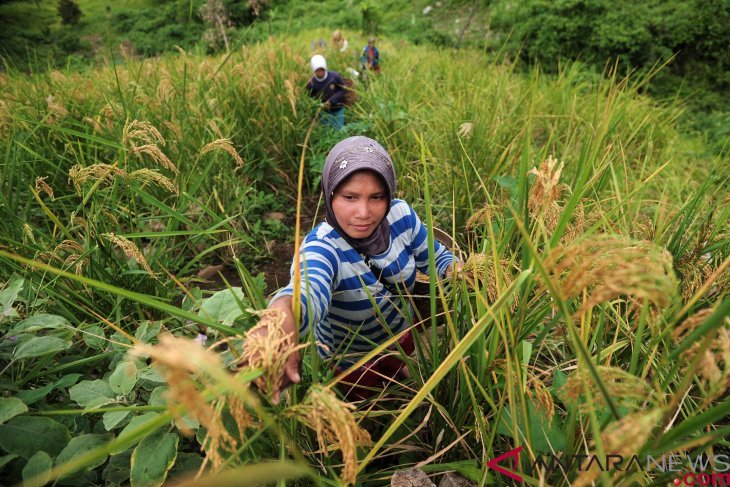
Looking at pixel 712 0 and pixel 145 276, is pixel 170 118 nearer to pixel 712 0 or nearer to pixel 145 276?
pixel 145 276

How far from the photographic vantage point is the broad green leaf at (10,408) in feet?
2.21

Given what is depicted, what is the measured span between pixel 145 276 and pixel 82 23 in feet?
79.0

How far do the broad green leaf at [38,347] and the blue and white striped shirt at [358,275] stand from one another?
58 cm

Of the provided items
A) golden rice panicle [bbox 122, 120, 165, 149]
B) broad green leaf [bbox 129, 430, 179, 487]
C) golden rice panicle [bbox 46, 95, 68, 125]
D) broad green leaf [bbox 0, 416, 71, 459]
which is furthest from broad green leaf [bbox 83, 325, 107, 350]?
golden rice panicle [bbox 46, 95, 68, 125]

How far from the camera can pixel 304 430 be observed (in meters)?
0.88

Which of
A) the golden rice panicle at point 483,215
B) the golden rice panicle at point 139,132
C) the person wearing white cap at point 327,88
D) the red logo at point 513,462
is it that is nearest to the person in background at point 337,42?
the person wearing white cap at point 327,88

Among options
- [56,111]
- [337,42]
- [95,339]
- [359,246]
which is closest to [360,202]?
[359,246]

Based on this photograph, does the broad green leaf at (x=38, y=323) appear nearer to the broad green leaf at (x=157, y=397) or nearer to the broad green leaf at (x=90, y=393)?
the broad green leaf at (x=90, y=393)

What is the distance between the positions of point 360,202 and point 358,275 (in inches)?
11.6

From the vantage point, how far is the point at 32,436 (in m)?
0.73

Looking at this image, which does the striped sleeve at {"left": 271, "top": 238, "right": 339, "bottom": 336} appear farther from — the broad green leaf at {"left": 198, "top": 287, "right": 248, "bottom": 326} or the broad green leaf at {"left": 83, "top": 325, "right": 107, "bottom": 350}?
the broad green leaf at {"left": 83, "top": 325, "right": 107, "bottom": 350}

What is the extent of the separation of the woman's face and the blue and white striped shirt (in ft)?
0.20

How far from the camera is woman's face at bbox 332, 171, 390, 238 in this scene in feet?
3.80

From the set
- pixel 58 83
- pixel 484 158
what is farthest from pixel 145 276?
pixel 58 83
